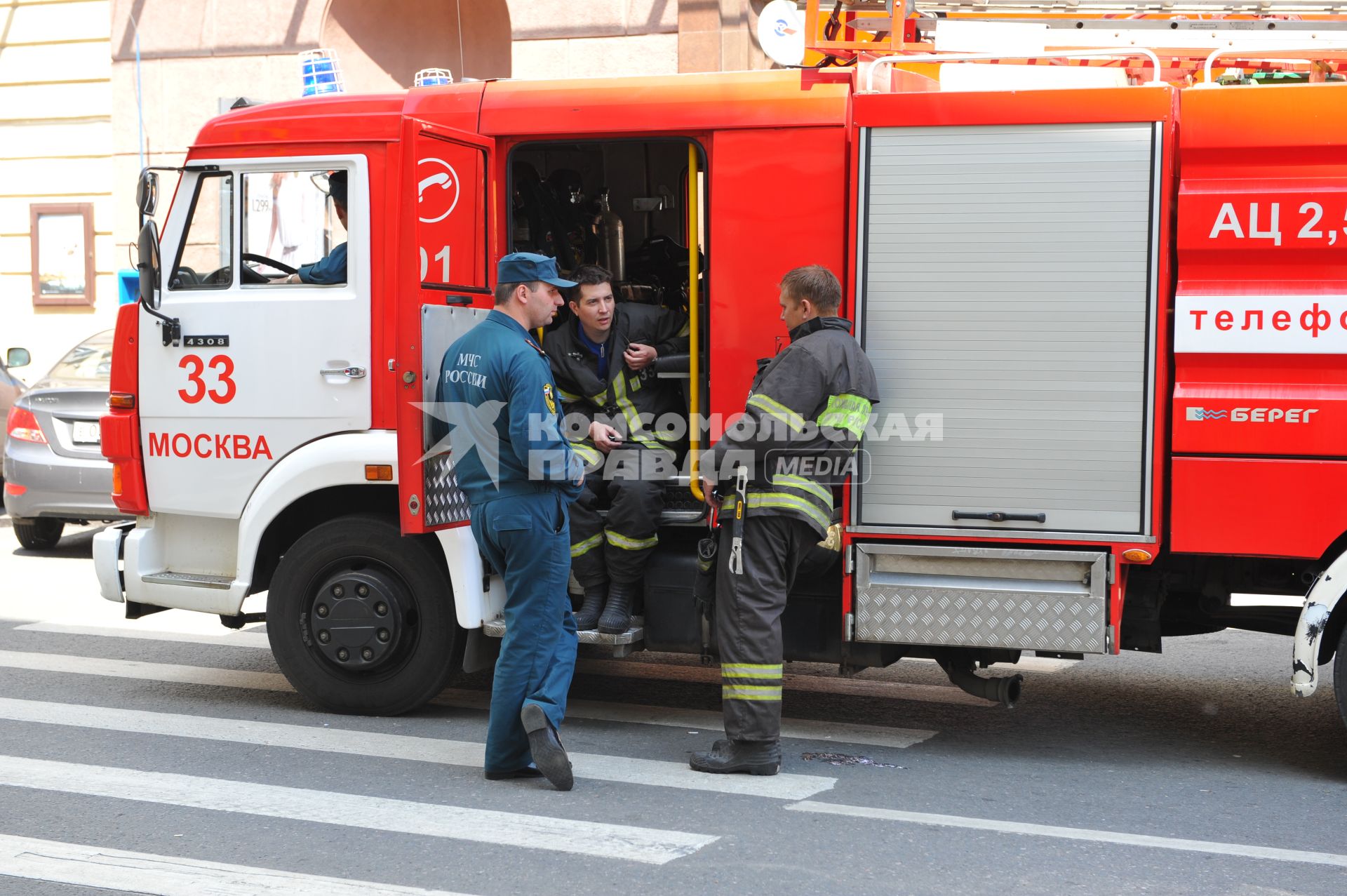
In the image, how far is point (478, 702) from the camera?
6344 millimetres

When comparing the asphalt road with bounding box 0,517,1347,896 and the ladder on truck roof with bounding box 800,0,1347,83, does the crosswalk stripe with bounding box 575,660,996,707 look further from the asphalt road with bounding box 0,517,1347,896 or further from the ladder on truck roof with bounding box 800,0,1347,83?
the ladder on truck roof with bounding box 800,0,1347,83

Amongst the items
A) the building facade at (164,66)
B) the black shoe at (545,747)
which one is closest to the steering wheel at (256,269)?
the black shoe at (545,747)

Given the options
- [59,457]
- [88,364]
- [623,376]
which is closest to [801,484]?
[623,376]

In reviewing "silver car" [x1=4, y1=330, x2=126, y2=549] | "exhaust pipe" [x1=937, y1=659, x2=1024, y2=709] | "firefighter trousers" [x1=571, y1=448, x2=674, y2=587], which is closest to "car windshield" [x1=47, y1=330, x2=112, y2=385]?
"silver car" [x1=4, y1=330, x2=126, y2=549]

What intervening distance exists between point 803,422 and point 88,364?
298 inches

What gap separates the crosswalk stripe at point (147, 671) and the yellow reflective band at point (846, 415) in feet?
10.0

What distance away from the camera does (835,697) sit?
6.41 metres

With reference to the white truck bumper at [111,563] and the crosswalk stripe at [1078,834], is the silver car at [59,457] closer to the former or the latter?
the white truck bumper at [111,563]

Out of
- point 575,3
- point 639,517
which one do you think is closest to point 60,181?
point 575,3

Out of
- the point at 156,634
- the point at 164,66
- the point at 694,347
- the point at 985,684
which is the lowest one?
the point at 156,634

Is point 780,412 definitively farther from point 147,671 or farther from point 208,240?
point 147,671

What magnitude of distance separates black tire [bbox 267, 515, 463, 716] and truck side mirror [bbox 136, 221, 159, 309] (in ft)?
3.99

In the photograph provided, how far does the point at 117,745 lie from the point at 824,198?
3.54 meters

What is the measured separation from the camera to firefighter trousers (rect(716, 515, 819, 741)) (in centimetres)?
507
